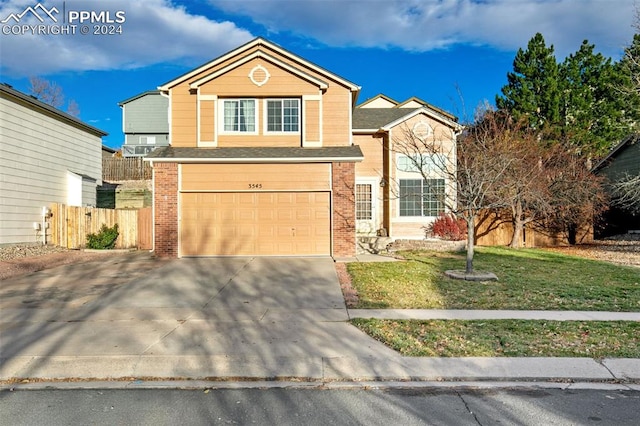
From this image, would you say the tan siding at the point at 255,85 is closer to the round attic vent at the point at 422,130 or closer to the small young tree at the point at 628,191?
the round attic vent at the point at 422,130

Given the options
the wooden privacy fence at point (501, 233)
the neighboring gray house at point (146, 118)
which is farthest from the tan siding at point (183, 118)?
the neighboring gray house at point (146, 118)

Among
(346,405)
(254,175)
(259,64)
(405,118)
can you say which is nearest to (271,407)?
(346,405)

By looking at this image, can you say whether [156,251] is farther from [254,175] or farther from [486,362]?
[486,362]

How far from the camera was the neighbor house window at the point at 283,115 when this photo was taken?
16.6 m

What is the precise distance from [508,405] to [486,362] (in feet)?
3.72

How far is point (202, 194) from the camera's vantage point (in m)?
15.8

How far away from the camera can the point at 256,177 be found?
1572cm

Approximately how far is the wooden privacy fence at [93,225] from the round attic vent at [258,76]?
7.14 m

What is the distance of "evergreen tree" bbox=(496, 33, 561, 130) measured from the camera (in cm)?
2275

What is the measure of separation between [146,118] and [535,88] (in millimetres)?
32739

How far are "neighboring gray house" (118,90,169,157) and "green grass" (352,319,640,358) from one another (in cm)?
3877

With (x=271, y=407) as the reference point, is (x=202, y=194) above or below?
above

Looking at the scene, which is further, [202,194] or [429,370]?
[202,194]

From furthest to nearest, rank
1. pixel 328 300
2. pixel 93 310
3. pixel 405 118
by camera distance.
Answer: pixel 405 118 < pixel 328 300 < pixel 93 310
